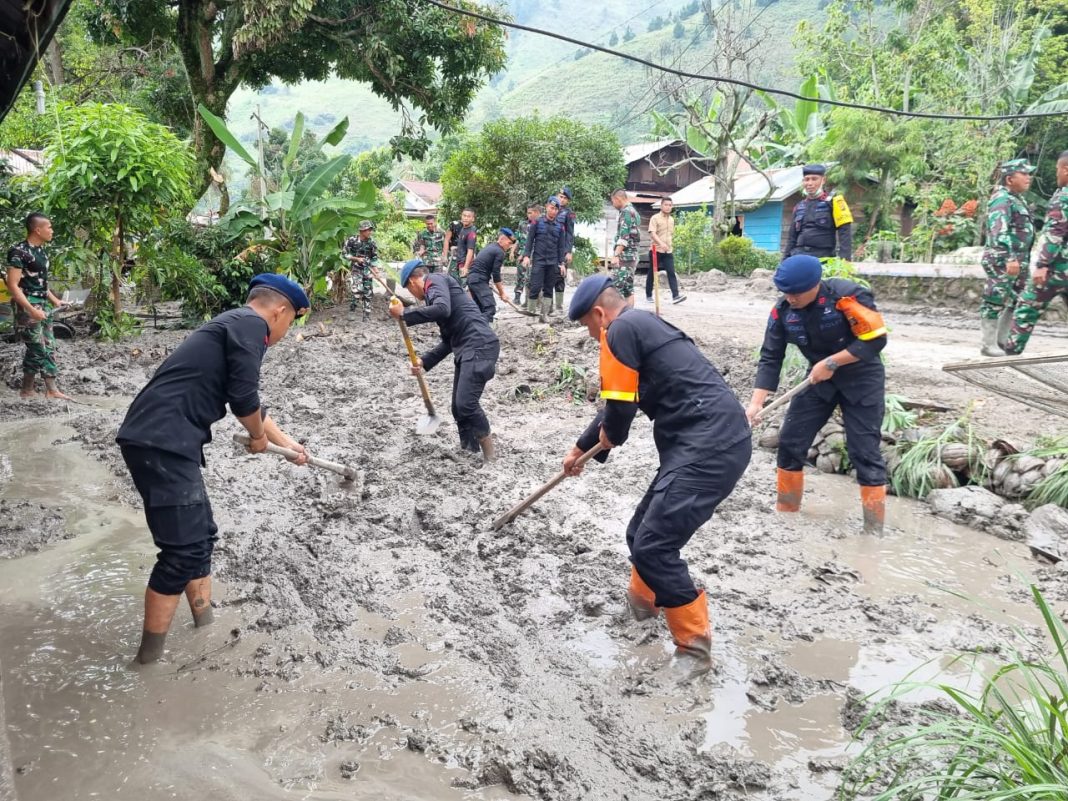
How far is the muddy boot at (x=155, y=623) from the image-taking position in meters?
3.42

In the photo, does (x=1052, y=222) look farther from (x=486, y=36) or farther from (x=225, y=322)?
(x=486, y=36)

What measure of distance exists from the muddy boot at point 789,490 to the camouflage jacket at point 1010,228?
402cm

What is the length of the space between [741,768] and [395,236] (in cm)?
1908

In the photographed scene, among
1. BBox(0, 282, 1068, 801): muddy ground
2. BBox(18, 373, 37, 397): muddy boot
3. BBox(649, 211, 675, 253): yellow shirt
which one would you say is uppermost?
BBox(649, 211, 675, 253): yellow shirt

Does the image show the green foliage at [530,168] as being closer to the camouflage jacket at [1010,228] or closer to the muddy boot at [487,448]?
the camouflage jacket at [1010,228]

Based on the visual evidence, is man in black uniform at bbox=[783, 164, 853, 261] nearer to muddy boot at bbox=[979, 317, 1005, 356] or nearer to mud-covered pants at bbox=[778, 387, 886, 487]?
muddy boot at bbox=[979, 317, 1005, 356]

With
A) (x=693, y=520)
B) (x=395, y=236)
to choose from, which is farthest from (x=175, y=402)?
(x=395, y=236)

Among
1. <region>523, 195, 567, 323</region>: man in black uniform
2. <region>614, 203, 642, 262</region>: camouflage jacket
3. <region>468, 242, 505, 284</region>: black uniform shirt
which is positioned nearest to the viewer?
<region>468, 242, 505, 284</region>: black uniform shirt

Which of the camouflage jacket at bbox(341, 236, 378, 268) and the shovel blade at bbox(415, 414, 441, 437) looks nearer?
the shovel blade at bbox(415, 414, 441, 437)

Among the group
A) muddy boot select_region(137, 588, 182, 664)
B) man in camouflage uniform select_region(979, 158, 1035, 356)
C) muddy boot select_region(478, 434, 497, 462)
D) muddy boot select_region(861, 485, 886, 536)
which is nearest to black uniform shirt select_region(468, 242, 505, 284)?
muddy boot select_region(478, 434, 497, 462)

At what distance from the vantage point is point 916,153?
678 inches

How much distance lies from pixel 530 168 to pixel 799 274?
13907mm

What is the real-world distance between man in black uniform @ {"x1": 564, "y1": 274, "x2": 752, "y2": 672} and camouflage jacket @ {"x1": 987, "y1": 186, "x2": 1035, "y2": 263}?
5764 mm

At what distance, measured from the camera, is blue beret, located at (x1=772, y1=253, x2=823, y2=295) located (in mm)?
4594
